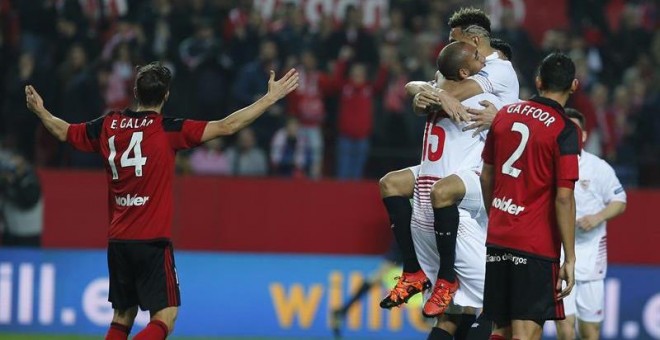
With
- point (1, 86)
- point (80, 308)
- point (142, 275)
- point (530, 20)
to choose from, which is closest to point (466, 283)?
point (142, 275)

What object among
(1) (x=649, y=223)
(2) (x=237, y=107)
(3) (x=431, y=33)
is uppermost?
(3) (x=431, y=33)

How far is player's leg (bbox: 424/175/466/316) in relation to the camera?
8188 millimetres

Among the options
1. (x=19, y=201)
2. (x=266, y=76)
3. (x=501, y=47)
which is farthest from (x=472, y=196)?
(x=266, y=76)

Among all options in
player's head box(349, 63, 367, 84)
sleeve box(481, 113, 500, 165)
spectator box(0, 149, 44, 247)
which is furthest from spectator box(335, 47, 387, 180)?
sleeve box(481, 113, 500, 165)

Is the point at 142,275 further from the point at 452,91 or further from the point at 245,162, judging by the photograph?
the point at 245,162

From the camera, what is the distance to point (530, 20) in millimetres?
17875

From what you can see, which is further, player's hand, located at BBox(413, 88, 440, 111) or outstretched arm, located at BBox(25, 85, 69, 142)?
outstretched arm, located at BBox(25, 85, 69, 142)

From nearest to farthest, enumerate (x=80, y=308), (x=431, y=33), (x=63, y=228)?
(x=80, y=308), (x=63, y=228), (x=431, y=33)

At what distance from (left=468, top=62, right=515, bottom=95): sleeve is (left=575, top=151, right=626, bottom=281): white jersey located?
296 cm

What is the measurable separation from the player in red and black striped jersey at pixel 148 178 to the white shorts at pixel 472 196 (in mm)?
1191

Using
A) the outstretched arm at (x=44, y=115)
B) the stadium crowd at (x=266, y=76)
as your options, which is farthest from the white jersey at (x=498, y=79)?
the stadium crowd at (x=266, y=76)

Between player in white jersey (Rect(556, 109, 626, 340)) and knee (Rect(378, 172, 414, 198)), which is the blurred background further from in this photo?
knee (Rect(378, 172, 414, 198))

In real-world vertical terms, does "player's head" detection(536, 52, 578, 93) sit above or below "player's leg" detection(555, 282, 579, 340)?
above

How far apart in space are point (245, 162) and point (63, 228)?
220 cm
